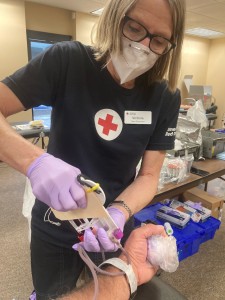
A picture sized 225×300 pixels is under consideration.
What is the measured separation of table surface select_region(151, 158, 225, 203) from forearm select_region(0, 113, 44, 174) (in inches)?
40.4

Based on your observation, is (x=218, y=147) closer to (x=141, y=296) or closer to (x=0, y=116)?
(x=141, y=296)

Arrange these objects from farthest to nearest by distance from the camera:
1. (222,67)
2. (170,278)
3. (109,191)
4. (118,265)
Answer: (222,67)
(170,278)
(109,191)
(118,265)

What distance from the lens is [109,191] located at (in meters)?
0.97

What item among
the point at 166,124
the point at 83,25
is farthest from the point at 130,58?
the point at 83,25

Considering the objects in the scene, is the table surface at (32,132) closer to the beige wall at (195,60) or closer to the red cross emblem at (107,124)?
the red cross emblem at (107,124)

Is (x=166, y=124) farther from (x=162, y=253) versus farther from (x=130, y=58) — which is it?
(x=162, y=253)

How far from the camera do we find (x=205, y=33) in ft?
21.8

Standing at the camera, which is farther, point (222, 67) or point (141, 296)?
point (222, 67)

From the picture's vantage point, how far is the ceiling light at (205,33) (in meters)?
6.23

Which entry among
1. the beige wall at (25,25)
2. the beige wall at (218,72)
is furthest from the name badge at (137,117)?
the beige wall at (218,72)

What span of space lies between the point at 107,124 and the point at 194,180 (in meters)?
1.09

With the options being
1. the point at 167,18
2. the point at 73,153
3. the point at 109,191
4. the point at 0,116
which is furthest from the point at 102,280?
the point at 167,18

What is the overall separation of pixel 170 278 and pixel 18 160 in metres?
1.73

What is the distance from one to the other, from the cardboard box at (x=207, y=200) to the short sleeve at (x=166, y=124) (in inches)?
56.3
